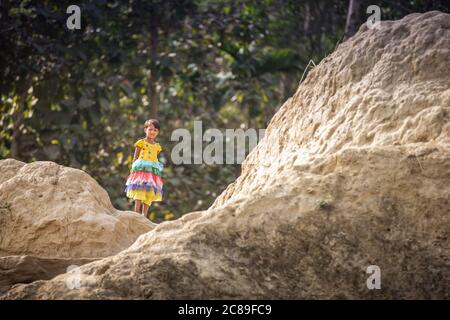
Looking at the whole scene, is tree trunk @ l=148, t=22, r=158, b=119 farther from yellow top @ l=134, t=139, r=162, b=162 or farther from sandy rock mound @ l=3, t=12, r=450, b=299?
sandy rock mound @ l=3, t=12, r=450, b=299

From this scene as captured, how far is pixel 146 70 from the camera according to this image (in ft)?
49.1

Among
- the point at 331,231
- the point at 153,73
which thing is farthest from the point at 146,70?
the point at 331,231

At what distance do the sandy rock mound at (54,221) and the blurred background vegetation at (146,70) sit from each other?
18.5 ft

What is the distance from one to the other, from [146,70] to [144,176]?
728 cm

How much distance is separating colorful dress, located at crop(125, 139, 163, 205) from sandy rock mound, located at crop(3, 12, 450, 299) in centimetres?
234

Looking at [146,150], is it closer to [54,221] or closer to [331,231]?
[54,221]

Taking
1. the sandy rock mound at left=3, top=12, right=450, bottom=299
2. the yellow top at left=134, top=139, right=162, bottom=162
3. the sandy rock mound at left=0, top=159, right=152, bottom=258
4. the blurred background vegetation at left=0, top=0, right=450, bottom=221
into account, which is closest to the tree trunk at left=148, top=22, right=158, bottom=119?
the blurred background vegetation at left=0, top=0, right=450, bottom=221

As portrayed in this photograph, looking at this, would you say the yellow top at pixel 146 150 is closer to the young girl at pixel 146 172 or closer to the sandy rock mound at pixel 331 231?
the young girl at pixel 146 172

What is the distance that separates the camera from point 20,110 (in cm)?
1323

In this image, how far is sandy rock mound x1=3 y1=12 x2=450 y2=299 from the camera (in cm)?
459

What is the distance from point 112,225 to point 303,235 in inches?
91.9

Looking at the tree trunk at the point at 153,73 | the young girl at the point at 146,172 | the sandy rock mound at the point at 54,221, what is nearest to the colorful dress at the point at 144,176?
the young girl at the point at 146,172

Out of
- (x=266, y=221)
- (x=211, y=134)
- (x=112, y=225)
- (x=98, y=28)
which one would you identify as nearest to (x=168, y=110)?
(x=211, y=134)
